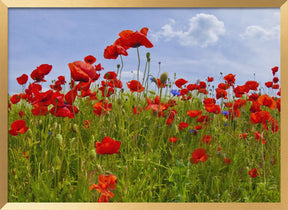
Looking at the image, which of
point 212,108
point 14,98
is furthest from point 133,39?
point 14,98

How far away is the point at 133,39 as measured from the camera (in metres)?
1.25

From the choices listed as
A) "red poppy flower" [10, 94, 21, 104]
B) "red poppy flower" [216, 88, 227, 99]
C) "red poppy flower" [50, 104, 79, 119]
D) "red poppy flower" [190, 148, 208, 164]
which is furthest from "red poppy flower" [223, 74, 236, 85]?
"red poppy flower" [10, 94, 21, 104]

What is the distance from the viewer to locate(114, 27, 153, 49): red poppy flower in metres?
1.24

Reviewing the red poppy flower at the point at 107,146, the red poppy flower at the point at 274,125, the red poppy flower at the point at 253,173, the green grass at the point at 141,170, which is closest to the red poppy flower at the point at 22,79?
the green grass at the point at 141,170

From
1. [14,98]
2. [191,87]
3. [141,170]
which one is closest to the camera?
[141,170]

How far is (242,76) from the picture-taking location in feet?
4.86

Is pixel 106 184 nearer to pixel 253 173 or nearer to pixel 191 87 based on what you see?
pixel 253 173

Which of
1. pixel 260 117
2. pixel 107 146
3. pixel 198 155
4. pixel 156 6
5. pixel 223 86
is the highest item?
pixel 156 6

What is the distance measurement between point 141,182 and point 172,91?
2.45 feet

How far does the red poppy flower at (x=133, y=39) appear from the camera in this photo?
124 cm

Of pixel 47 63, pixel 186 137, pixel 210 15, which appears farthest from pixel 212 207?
pixel 47 63

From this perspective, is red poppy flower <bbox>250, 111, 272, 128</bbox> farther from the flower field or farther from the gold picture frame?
the gold picture frame

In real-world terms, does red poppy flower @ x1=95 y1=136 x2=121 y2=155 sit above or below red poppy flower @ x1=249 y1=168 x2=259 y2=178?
above

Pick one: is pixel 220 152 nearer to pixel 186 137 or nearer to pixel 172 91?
pixel 186 137
